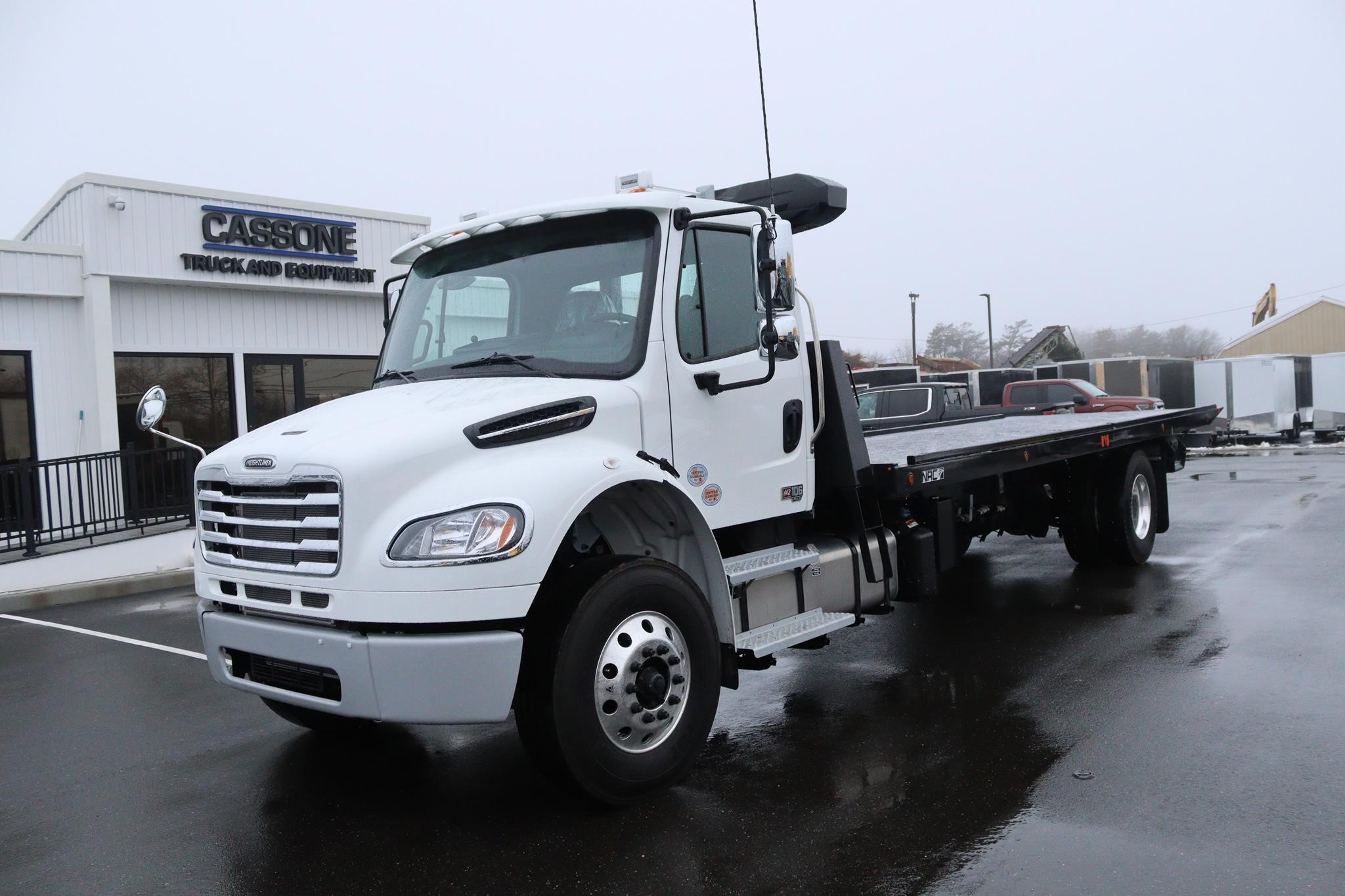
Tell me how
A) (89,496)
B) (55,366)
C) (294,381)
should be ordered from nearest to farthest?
(89,496), (55,366), (294,381)

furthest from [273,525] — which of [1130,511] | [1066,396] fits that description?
[1066,396]

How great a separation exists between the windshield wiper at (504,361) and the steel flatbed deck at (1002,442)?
232 centimetres

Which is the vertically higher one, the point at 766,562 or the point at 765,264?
the point at 765,264

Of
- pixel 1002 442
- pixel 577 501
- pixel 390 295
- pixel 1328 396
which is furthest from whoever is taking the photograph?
pixel 1328 396

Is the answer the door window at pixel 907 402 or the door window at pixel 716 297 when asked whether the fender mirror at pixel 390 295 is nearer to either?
the door window at pixel 716 297

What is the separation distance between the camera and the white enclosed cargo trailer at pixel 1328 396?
32.6m

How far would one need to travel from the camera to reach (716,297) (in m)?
5.27

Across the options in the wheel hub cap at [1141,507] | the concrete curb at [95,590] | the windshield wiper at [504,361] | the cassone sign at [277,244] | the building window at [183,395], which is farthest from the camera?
the cassone sign at [277,244]

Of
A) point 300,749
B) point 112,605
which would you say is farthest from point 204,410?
point 300,749

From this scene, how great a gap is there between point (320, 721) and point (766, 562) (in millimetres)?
2550

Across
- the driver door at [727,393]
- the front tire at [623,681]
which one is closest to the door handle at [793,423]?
the driver door at [727,393]

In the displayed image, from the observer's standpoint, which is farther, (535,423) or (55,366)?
(55,366)

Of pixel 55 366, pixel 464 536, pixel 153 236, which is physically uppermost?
pixel 153 236

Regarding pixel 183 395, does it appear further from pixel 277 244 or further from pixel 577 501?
pixel 577 501
